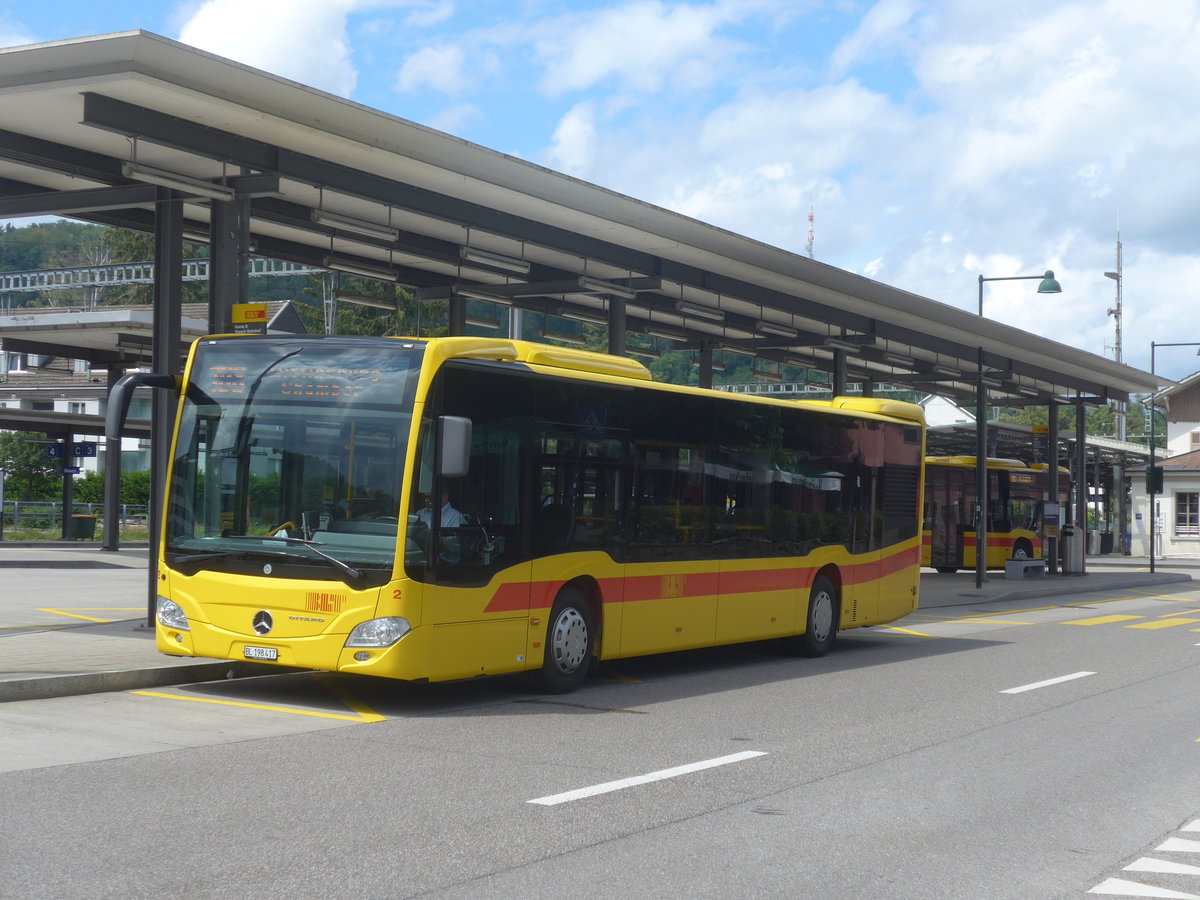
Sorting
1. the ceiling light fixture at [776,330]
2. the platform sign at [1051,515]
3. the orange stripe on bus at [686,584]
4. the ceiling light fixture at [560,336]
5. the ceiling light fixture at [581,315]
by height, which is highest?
the ceiling light fixture at [776,330]

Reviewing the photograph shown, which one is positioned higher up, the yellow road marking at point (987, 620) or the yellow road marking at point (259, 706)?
the yellow road marking at point (259, 706)

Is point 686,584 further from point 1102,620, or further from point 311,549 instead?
point 1102,620

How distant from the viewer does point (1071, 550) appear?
131 feet

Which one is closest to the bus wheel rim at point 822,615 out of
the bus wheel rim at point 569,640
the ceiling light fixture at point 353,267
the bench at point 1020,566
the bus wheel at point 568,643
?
the bus wheel at point 568,643

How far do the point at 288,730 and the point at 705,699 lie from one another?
4109 mm

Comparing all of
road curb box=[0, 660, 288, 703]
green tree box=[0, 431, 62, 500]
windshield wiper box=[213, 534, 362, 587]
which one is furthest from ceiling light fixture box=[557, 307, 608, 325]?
green tree box=[0, 431, 62, 500]

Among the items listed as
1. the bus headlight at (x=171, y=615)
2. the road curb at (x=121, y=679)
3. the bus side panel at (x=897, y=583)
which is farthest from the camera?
the bus side panel at (x=897, y=583)

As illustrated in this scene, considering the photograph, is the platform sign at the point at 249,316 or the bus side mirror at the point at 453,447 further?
the platform sign at the point at 249,316

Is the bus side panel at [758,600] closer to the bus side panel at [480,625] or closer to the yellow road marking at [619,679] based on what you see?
the yellow road marking at [619,679]

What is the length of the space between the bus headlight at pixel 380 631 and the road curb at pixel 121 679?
254 centimetres

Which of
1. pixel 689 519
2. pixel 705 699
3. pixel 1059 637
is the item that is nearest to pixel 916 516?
pixel 1059 637

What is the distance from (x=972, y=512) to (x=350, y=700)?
3102cm

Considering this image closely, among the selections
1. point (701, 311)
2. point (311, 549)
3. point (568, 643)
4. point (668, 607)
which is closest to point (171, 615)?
point (311, 549)

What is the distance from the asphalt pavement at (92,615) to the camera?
463 inches
